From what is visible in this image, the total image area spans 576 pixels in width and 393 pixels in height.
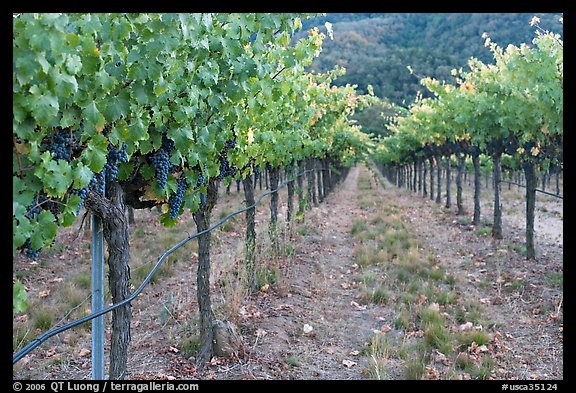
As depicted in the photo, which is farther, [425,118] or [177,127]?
[425,118]

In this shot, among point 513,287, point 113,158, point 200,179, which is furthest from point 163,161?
point 513,287

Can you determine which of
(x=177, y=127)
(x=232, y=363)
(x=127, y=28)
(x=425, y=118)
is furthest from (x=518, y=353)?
(x=425, y=118)

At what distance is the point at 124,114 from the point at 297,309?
Result: 4.73 metres

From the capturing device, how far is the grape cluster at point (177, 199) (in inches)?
160

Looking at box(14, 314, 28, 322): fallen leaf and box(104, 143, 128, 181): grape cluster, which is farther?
box(14, 314, 28, 322): fallen leaf

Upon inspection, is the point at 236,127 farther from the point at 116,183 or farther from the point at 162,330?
the point at 162,330

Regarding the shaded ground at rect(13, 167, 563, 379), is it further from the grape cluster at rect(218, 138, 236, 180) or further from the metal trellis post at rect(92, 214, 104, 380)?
the grape cluster at rect(218, 138, 236, 180)

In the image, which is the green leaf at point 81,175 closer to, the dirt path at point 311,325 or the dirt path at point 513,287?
the dirt path at point 311,325

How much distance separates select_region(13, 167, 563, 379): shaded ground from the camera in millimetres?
5125

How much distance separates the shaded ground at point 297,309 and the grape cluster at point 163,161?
84 centimetres

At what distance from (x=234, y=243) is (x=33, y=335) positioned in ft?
17.4

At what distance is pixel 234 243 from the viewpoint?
10.9 m

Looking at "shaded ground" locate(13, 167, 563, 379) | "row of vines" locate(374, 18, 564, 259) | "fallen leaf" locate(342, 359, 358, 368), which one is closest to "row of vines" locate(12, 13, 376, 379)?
"shaded ground" locate(13, 167, 563, 379)

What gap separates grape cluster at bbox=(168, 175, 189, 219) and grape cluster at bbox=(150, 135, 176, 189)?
424mm
